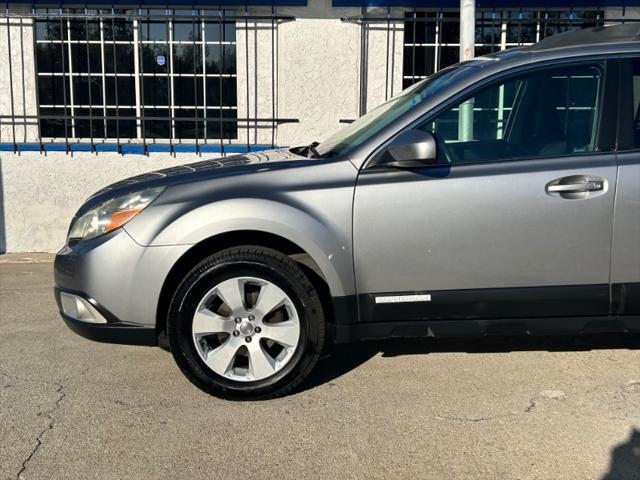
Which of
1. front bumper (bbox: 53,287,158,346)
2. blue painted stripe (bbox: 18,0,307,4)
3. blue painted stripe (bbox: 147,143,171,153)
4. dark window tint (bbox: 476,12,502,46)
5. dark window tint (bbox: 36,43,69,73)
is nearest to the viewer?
front bumper (bbox: 53,287,158,346)

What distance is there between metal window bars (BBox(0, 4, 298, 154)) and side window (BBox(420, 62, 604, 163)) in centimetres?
407

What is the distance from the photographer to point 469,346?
484 cm

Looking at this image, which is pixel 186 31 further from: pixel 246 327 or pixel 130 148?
pixel 246 327

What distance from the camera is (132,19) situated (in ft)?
25.7

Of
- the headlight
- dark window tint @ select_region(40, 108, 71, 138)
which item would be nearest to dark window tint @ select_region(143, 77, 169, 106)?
dark window tint @ select_region(40, 108, 71, 138)

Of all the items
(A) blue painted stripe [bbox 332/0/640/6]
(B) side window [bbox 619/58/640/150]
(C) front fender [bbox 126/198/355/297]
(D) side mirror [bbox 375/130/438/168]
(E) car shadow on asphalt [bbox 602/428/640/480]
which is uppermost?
(A) blue painted stripe [bbox 332/0/640/6]

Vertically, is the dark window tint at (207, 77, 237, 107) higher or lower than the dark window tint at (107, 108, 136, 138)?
higher

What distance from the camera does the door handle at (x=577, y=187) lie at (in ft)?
12.7

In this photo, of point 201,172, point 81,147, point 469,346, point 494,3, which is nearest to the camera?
point 201,172

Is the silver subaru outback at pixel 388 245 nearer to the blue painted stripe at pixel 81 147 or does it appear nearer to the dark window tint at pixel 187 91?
the blue painted stripe at pixel 81 147

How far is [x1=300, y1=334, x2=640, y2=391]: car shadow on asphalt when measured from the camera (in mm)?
4677

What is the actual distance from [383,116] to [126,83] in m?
4.79

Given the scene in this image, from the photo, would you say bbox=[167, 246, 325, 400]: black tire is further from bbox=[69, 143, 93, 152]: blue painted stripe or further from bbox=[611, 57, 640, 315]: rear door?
bbox=[69, 143, 93, 152]: blue painted stripe

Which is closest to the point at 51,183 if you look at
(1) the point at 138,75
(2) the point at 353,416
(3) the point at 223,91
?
(1) the point at 138,75
